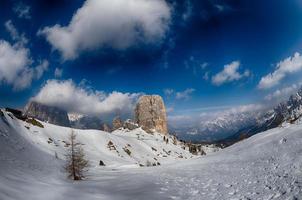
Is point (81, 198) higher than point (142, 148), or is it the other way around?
point (142, 148)

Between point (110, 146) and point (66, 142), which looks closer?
point (66, 142)

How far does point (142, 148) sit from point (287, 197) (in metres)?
162

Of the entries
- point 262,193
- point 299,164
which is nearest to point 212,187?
point 262,193

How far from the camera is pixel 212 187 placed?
22.4 m

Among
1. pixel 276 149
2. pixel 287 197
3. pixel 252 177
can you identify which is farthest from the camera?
pixel 276 149

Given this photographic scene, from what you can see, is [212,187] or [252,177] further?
[252,177]

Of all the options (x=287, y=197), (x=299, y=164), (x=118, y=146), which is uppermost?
(x=118, y=146)

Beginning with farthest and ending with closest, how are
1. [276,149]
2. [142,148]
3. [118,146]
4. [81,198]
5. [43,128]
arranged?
[142,148]
[118,146]
[43,128]
[276,149]
[81,198]

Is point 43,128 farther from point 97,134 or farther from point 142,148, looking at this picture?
point 142,148

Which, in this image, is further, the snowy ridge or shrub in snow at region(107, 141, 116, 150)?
shrub in snow at region(107, 141, 116, 150)

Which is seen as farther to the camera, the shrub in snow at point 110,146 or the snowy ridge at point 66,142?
the shrub in snow at point 110,146

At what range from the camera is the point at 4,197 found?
14492 mm

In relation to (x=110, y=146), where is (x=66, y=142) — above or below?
below

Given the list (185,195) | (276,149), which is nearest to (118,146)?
(276,149)
